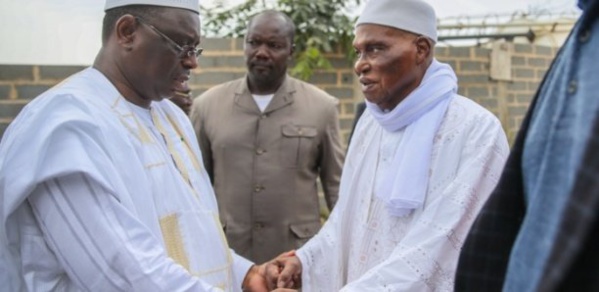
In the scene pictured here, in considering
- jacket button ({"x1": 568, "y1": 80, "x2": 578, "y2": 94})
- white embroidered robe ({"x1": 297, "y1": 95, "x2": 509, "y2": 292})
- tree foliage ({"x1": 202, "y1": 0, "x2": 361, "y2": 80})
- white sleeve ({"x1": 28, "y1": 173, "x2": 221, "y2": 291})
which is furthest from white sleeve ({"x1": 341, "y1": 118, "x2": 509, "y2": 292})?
tree foliage ({"x1": 202, "y1": 0, "x2": 361, "y2": 80})

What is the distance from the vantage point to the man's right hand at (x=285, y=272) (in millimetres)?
3260

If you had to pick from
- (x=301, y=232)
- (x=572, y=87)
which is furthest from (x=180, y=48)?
(x=301, y=232)

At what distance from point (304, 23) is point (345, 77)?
61 centimetres

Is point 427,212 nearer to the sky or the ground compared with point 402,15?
nearer to the ground

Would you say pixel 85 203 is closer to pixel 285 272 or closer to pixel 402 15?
pixel 285 272

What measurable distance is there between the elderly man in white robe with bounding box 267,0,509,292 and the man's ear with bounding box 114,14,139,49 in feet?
3.29

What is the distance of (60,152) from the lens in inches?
79.7

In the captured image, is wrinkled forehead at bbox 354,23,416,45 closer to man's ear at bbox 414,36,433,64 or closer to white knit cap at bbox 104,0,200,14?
man's ear at bbox 414,36,433,64

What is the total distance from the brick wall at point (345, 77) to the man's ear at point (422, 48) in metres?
3.05

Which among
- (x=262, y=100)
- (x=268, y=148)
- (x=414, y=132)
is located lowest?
(x=268, y=148)

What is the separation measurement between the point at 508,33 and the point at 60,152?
320 inches

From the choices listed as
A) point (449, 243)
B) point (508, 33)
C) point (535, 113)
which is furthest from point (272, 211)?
point (508, 33)

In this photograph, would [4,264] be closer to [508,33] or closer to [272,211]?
[272,211]

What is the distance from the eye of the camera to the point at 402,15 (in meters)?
2.97
